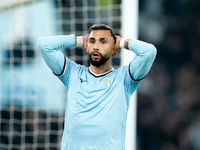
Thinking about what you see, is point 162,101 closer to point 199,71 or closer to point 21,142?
point 199,71

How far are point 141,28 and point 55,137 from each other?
8.60 feet

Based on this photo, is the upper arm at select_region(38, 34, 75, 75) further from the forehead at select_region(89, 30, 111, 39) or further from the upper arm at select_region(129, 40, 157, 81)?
the upper arm at select_region(129, 40, 157, 81)

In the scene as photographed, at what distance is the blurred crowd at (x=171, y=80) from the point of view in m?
6.43

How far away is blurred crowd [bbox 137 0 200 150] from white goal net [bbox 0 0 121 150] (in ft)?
4.93

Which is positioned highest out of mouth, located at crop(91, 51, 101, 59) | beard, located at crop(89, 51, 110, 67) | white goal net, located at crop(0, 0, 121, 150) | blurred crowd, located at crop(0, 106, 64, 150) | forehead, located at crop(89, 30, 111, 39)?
forehead, located at crop(89, 30, 111, 39)

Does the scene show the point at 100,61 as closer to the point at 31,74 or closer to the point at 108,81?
the point at 108,81

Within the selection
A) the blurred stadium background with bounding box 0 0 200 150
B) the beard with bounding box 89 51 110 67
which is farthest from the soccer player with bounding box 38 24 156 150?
the blurred stadium background with bounding box 0 0 200 150

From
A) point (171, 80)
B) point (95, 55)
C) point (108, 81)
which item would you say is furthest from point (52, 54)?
point (171, 80)

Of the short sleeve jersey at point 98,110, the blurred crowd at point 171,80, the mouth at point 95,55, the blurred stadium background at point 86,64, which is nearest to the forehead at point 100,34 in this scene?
the mouth at point 95,55

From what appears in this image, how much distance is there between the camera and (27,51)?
5355mm

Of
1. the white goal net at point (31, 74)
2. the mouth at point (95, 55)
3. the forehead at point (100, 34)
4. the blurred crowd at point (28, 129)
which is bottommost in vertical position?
the blurred crowd at point (28, 129)

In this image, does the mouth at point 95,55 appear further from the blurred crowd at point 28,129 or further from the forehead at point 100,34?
the blurred crowd at point 28,129

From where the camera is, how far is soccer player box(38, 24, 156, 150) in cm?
271

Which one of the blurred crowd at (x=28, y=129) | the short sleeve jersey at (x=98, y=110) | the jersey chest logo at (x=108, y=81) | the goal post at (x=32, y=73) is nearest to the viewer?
the short sleeve jersey at (x=98, y=110)
